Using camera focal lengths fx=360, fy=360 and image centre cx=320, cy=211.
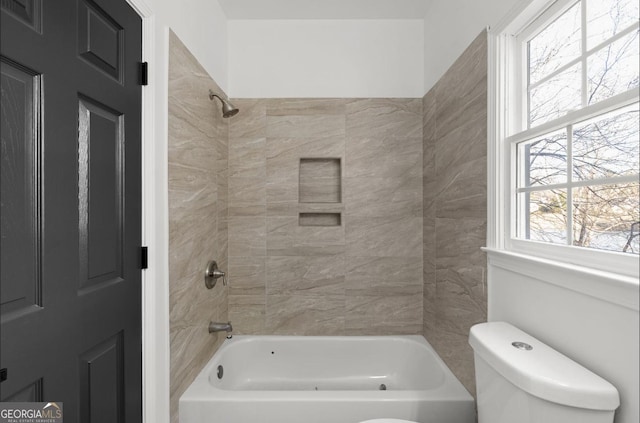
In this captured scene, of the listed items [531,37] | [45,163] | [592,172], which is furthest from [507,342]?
[45,163]

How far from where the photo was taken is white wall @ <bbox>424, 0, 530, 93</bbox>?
4.89ft

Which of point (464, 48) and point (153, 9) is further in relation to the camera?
point (464, 48)

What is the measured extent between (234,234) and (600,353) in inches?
80.6

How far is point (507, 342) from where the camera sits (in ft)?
3.78

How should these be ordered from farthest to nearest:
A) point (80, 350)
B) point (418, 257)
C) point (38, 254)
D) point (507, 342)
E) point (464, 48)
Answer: point (418, 257), point (464, 48), point (507, 342), point (80, 350), point (38, 254)

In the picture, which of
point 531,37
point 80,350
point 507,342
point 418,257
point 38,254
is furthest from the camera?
point 418,257

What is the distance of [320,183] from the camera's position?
255 cm

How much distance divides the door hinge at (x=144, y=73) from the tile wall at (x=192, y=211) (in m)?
0.18

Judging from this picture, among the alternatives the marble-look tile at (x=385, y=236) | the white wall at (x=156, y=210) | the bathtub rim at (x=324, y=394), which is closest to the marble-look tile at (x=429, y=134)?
the marble-look tile at (x=385, y=236)

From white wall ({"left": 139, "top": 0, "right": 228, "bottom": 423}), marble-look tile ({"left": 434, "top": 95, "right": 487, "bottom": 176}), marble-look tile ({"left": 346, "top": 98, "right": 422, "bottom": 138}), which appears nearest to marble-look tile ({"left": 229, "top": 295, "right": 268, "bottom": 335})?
white wall ({"left": 139, "top": 0, "right": 228, "bottom": 423})

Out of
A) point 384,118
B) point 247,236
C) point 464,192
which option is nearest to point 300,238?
point 247,236

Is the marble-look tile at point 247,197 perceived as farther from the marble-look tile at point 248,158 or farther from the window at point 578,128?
the window at point 578,128

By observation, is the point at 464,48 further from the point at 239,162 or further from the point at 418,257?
the point at 239,162

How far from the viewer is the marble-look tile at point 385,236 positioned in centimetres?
247
